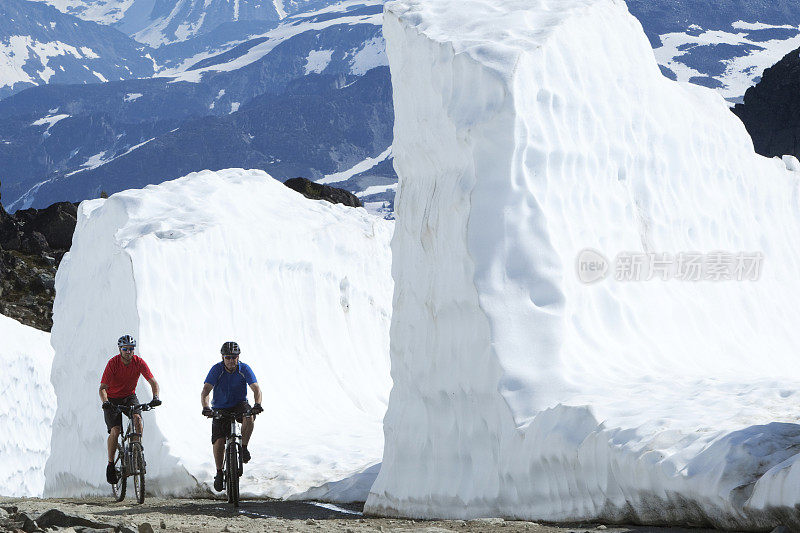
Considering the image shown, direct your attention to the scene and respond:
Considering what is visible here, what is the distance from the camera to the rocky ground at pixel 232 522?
313 inches

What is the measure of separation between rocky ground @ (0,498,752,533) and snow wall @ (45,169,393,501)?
2.08 meters

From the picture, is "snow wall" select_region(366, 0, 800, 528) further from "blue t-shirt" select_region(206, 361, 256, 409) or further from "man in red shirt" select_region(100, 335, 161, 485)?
"man in red shirt" select_region(100, 335, 161, 485)

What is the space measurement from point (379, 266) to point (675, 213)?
12854 millimetres

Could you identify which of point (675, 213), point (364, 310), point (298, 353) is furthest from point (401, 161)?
point (364, 310)

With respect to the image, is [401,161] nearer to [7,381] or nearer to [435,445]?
[435,445]

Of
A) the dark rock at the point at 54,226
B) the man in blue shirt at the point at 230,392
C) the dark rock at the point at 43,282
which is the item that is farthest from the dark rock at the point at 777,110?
the man in blue shirt at the point at 230,392

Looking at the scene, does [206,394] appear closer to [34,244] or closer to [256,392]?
[256,392]

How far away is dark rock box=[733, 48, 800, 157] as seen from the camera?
9769 cm

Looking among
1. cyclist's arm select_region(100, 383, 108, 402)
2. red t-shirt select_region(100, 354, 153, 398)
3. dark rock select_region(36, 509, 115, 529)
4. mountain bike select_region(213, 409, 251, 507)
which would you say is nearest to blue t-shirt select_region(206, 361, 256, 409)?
mountain bike select_region(213, 409, 251, 507)

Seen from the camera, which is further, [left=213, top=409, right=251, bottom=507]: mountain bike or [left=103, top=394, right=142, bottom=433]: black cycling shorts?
[left=103, top=394, right=142, bottom=433]: black cycling shorts

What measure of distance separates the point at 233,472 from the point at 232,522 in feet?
7.47

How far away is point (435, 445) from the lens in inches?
483

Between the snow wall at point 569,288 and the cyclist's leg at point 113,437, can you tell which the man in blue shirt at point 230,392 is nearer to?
→ the cyclist's leg at point 113,437

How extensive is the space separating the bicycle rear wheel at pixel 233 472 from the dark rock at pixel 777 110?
3655 inches
